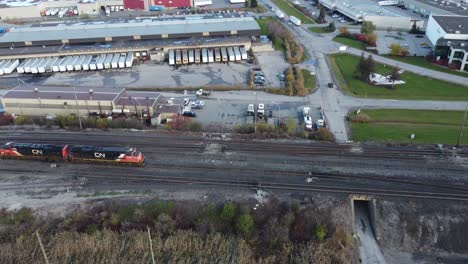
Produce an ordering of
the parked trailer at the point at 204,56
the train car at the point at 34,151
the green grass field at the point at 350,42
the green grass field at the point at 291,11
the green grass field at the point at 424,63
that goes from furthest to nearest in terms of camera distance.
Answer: the green grass field at the point at 291,11 → the green grass field at the point at 350,42 → the parked trailer at the point at 204,56 → the green grass field at the point at 424,63 → the train car at the point at 34,151

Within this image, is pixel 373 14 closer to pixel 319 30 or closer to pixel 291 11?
pixel 319 30

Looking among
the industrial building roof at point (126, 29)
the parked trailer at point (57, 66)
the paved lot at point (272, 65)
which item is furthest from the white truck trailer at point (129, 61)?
the paved lot at point (272, 65)

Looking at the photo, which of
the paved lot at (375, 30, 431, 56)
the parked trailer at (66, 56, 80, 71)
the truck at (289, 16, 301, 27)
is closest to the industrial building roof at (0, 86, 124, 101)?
the parked trailer at (66, 56, 80, 71)

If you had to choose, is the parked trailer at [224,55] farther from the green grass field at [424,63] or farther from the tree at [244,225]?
the tree at [244,225]

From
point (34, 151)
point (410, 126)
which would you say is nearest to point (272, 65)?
point (410, 126)

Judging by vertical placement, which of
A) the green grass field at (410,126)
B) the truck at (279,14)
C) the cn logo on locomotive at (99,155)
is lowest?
the green grass field at (410,126)

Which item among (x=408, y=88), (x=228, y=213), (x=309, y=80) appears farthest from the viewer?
(x=309, y=80)
